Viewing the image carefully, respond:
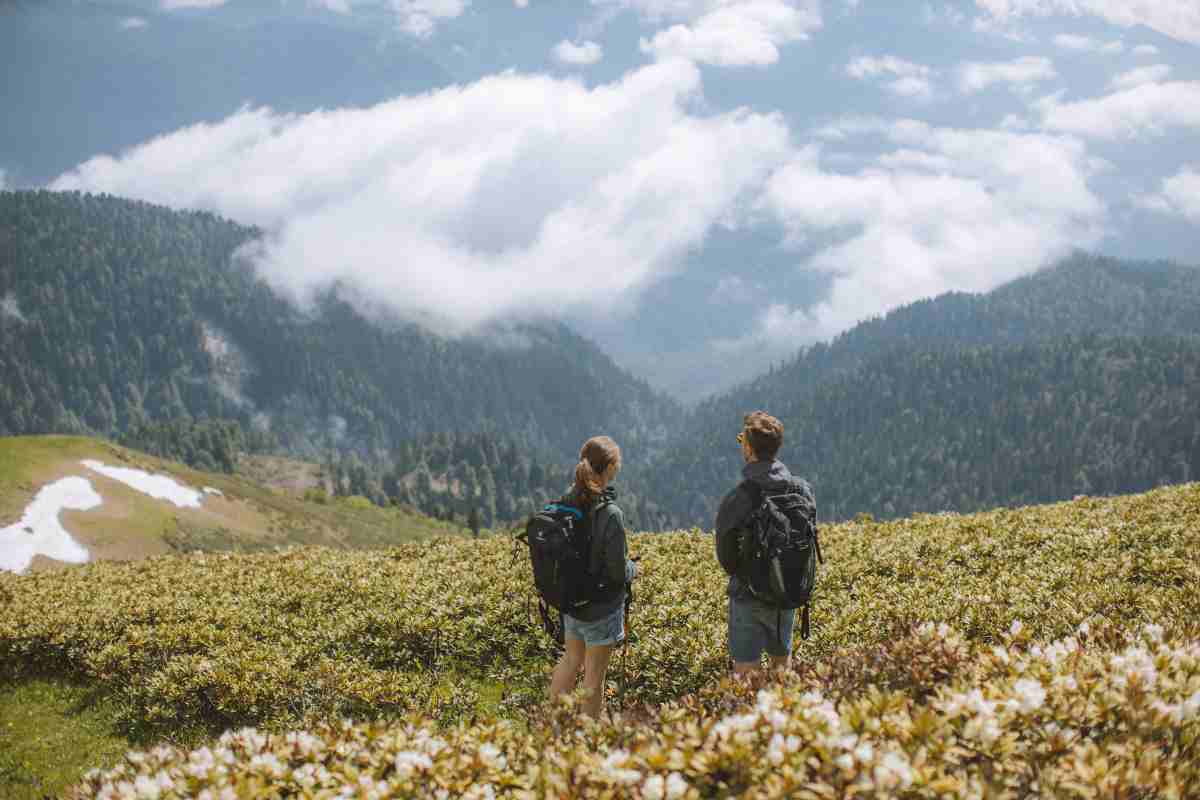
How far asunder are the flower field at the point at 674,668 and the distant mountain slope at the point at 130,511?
97324mm

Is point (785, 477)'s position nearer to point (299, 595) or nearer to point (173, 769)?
point (173, 769)

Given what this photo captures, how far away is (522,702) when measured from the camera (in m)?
14.0

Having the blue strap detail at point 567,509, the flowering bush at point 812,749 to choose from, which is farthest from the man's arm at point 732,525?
the flowering bush at point 812,749

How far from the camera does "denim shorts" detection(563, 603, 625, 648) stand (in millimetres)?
10820

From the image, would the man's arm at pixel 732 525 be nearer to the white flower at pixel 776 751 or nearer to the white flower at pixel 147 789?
the white flower at pixel 776 751

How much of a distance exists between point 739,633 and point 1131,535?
38.3 ft

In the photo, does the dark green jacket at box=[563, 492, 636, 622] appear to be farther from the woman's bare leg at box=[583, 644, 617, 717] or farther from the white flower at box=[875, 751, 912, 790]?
the white flower at box=[875, 751, 912, 790]

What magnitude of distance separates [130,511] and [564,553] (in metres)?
144

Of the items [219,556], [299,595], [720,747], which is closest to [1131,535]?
[720,747]

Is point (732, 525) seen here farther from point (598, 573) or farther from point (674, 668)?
point (674, 668)

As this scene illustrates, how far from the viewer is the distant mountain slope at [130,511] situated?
116562mm

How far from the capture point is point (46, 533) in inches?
4437

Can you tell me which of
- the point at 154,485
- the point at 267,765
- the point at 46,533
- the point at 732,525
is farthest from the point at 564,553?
the point at 154,485

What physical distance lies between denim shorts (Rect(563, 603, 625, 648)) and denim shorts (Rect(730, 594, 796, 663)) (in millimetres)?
1594
